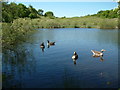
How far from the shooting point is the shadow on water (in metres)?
17.8

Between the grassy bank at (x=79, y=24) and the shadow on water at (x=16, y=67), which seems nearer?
the shadow on water at (x=16, y=67)

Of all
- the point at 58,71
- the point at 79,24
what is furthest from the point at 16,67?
the point at 79,24

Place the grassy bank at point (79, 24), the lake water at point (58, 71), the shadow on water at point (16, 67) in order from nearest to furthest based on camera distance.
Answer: the lake water at point (58, 71) < the shadow on water at point (16, 67) < the grassy bank at point (79, 24)

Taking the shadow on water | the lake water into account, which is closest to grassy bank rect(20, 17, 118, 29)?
the shadow on water

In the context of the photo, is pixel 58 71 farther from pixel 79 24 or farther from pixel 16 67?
pixel 79 24

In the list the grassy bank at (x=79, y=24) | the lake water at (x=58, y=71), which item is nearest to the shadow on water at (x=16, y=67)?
the lake water at (x=58, y=71)

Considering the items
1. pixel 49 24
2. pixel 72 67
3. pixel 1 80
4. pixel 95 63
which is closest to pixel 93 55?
pixel 95 63

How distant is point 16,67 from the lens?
22.4 metres

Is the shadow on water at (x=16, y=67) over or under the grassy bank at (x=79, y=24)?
under

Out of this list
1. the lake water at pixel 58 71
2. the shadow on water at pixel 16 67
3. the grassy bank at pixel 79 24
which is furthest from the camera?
the grassy bank at pixel 79 24

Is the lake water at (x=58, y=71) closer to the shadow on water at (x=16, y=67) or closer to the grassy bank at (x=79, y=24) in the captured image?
the shadow on water at (x=16, y=67)

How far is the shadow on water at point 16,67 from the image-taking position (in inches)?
703

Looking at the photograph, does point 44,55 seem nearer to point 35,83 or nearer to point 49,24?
point 35,83

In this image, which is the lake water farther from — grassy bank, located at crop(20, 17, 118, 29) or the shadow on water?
grassy bank, located at crop(20, 17, 118, 29)
